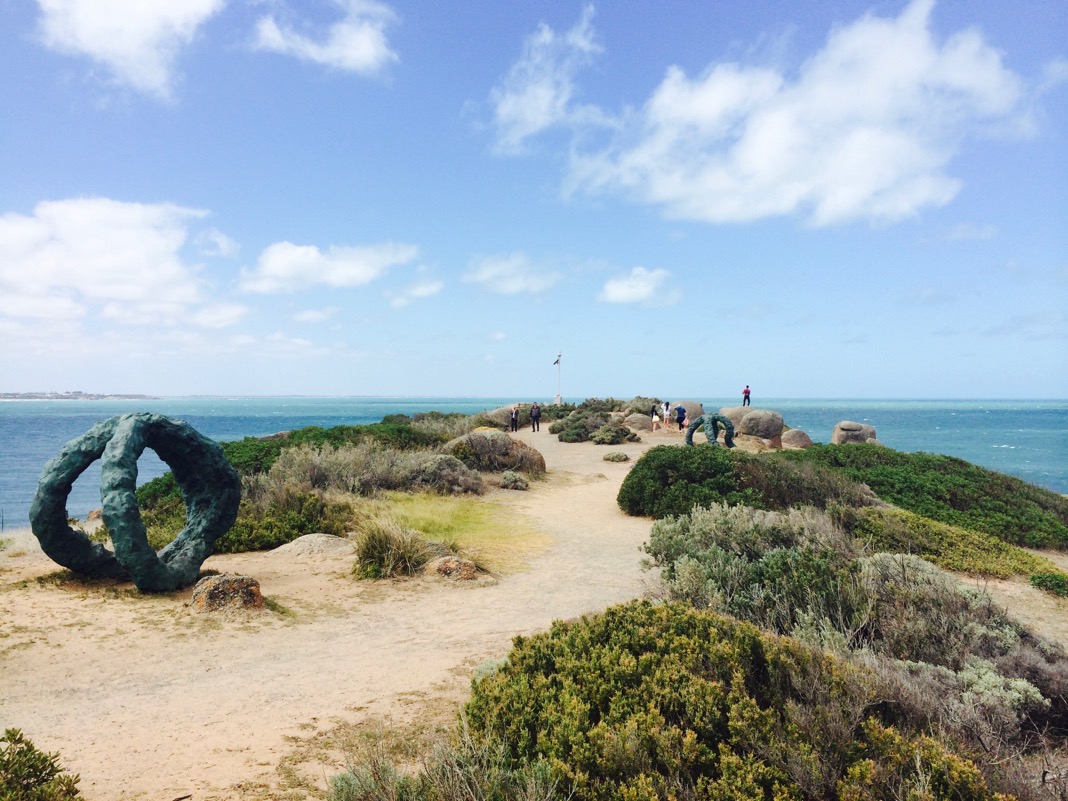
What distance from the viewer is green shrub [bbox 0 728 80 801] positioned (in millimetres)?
2967

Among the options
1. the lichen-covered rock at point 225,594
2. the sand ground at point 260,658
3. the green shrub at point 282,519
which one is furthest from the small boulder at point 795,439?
the lichen-covered rock at point 225,594

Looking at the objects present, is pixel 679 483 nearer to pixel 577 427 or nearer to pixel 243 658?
pixel 243 658

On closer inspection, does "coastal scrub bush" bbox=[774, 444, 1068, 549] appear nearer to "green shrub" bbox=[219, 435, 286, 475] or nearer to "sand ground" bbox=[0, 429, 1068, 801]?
"sand ground" bbox=[0, 429, 1068, 801]

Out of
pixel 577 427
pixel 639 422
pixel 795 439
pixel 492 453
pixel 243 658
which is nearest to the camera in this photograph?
pixel 243 658

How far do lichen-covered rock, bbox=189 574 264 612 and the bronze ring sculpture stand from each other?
0.89m

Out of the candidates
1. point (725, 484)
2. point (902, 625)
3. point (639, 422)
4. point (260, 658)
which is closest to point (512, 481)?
point (725, 484)

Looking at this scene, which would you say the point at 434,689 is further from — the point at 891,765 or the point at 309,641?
the point at 891,765

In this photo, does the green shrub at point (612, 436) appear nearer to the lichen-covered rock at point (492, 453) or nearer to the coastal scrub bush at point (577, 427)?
the coastal scrub bush at point (577, 427)

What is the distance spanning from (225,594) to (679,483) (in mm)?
9504

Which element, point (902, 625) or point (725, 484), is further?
point (725, 484)

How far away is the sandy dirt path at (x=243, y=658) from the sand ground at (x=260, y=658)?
0.7 inches

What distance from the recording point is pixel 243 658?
19.6 feet

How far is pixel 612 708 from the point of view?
3.28m

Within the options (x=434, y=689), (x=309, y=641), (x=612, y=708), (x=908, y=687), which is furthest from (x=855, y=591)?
(x=309, y=641)
